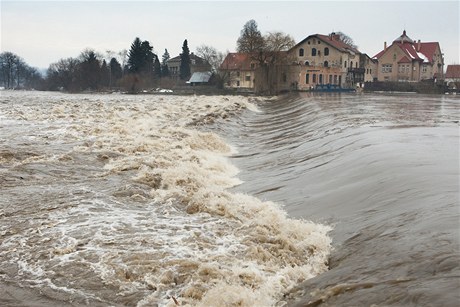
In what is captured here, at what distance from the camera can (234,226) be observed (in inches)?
295

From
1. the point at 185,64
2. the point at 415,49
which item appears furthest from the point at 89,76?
the point at 415,49

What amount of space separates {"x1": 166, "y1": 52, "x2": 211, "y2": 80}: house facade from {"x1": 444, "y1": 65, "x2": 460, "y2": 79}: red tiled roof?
46884 millimetres

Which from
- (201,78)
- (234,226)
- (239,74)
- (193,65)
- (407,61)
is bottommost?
(234,226)

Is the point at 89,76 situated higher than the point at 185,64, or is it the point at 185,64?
the point at 185,64

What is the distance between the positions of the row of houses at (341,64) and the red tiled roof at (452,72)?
1464mm

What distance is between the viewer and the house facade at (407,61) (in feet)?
261

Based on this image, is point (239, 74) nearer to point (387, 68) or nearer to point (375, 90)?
point (375, 90)

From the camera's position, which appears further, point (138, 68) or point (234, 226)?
point (138, 68)

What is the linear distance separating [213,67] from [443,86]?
4633 cm

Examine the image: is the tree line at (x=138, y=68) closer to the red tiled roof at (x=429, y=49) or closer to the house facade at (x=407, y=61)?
the house facade at (x=407, y=61)

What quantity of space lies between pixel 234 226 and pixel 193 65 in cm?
10491

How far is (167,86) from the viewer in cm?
9194

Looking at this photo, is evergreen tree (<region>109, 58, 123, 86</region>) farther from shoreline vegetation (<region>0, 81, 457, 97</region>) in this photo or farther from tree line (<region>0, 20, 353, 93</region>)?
shoreline vegetation (<region>0, 81, 457, 97</region>)

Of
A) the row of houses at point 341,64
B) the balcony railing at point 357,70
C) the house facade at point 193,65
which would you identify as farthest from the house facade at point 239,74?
the balcony railing at point 357,70
